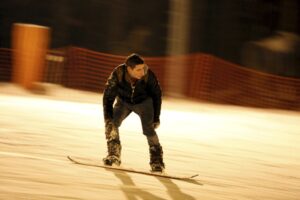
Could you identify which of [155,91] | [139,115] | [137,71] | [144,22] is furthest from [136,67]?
[144,22]

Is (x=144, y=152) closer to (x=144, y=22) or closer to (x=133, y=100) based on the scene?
(x=133, y=100)

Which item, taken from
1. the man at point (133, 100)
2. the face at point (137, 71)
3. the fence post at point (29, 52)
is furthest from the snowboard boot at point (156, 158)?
the fence post at point (29, 52)

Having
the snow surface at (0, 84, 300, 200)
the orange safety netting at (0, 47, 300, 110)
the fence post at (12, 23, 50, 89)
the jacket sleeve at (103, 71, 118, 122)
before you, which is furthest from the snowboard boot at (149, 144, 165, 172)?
the orange safety netting at (0, 47, 300, 110)

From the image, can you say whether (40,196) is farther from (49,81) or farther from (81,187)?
(49,81)

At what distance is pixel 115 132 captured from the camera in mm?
7312

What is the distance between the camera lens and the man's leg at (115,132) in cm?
726

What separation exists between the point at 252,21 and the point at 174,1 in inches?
257

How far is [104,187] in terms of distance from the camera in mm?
6469

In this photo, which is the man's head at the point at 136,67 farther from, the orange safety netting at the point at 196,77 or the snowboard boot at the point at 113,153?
the orange safety netting at the point at 196,77

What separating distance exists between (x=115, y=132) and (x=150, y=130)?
1.24 feet

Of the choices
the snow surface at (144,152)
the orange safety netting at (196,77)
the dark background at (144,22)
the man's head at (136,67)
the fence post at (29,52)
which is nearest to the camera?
the snow surface at (144,152)

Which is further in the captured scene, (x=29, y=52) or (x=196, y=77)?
(x=196, y=77)

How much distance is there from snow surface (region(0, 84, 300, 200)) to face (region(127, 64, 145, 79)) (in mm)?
1035

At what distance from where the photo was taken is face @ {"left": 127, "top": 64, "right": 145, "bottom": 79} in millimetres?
6816
